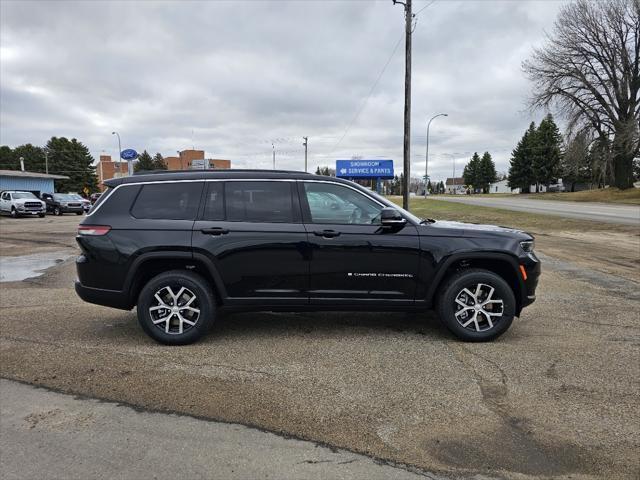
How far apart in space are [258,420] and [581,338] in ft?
12.1

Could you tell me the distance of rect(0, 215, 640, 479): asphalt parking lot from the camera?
3.03m

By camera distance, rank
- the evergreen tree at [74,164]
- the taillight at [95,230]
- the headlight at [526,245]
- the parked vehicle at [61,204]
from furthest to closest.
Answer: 1. the evergreen tree at [74,164]
2. the parked vehicle at [61,204]
3. the headlight at [526,245]
4. the taillight at [95,230]

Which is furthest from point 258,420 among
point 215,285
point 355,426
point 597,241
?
point 597,241

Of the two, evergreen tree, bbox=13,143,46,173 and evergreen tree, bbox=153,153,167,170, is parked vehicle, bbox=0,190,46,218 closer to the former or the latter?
evergreen tree, bbox=13,143,46,173

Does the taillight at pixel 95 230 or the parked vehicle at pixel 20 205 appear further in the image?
the parked vehicle at pixel 20 205

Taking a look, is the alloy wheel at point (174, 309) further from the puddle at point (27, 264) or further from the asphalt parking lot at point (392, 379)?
the puddle at point (27, 264)

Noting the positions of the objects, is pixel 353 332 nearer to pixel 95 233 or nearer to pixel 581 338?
pixel 581 338

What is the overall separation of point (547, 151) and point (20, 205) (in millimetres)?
A: 72500

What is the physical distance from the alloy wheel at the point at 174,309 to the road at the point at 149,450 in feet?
4.30

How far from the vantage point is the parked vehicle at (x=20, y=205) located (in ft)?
99.1

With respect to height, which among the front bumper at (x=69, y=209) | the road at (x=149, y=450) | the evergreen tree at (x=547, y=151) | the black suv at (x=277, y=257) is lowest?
the road at (x=149, y=450)

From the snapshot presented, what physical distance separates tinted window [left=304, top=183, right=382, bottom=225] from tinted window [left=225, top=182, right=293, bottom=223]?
0.25 meters

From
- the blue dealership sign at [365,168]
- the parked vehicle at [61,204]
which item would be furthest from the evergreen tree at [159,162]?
the parked vehicle at [61,204]

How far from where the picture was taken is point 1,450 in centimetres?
301
